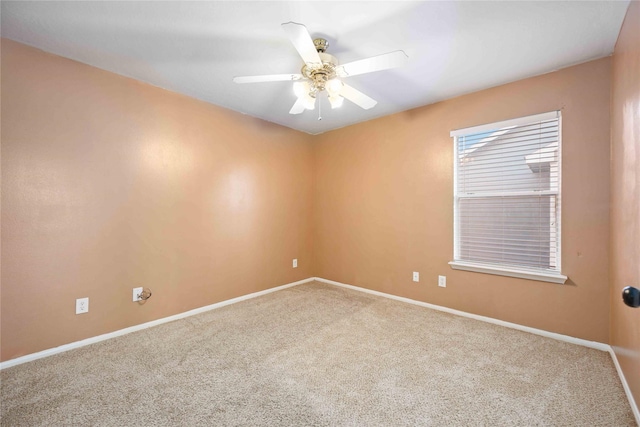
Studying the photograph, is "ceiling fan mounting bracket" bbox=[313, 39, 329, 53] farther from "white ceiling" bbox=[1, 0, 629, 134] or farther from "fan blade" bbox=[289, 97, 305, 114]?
"fan blade" bbox=[289, 97, 305, 114]

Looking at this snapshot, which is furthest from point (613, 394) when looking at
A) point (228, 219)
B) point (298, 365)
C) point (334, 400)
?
point (228, 219)

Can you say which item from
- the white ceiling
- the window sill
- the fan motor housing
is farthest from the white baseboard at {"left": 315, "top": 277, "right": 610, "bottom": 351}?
the fan motor housing

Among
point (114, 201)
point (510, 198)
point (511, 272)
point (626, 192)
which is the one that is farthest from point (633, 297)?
point (114, 201)

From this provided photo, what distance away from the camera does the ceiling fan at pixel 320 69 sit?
5.27ft

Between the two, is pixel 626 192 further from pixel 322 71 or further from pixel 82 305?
pixel 82 305

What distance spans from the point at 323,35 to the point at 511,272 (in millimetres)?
2653

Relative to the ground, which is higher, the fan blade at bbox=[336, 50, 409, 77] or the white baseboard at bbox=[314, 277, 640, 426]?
the fan blade at bbox=[336, 50, 409, 77]

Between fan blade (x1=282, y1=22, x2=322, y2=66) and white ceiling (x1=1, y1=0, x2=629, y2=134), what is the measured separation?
0.25 metres

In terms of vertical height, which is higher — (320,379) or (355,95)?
(355,95)

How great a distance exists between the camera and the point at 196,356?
211 centimetres

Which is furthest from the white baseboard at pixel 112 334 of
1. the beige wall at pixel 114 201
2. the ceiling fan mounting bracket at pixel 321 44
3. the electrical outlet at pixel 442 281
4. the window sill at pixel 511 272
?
the ceiling fan mounting bracket at pixel 321 44

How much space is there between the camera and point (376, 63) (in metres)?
1.72

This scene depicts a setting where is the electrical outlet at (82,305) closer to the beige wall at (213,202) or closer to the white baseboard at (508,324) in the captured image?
the beige wall at (213,202)

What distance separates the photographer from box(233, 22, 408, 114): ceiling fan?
160cm
